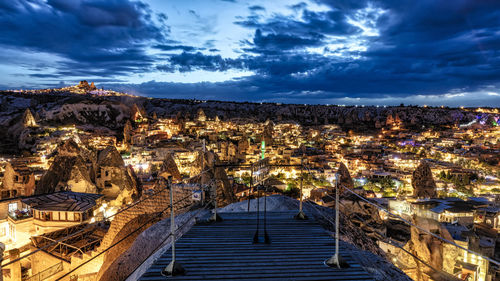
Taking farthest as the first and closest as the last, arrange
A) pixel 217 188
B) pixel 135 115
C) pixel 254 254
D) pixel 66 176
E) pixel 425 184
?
1. pixel 135 115
2. pixel 425 184
3. pixel 66 176
4. pixel 217 188
5. pixel 254 254

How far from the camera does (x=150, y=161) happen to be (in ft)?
123

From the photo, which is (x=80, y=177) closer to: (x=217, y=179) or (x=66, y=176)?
(x=66, y=176)

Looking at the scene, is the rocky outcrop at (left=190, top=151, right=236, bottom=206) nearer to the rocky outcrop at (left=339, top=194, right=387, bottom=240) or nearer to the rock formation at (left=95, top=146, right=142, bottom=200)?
the rocky outcrop at (left=339, top=194, right=387, bottom=240)

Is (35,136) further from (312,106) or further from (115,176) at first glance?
(312,106)

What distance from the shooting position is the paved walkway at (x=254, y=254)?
3.71m

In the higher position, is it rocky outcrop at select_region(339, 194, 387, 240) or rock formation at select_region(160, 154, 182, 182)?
rock formation at select_region(160, 154, 182, 182)

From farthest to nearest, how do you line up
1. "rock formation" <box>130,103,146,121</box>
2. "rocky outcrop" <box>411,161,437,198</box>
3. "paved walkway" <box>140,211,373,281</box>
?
"rock formation" <box>130,103,146,121</box> < "rocky outcrop" <box>411,161,437,198</box> < "paved walkway" <box>140,211,373,281</box>

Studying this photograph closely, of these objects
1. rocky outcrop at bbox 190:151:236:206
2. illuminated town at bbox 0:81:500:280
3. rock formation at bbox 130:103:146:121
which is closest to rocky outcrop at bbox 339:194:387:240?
illuminated town at bbox 0:81:500:280

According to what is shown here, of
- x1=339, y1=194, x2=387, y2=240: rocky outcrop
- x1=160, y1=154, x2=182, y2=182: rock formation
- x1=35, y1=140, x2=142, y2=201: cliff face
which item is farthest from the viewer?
x1=160, y1=154, x2=182, y2=182: rock formation

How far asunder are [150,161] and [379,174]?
99.9 ft

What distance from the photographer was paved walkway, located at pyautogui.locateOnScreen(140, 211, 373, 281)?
146 inches

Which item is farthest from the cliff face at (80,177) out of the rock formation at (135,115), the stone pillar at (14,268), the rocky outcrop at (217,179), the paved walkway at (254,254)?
the rock formation at (135,115)

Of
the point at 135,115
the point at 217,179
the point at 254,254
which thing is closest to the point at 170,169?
the point at 217,179

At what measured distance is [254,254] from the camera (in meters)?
4.22
